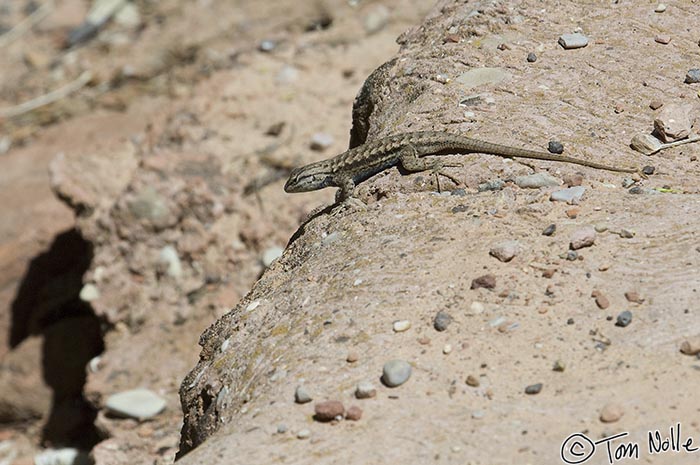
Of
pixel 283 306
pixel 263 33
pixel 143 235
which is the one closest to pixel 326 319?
pixel 283 306

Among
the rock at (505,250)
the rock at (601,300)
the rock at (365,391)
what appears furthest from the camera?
the rock at (505,250)

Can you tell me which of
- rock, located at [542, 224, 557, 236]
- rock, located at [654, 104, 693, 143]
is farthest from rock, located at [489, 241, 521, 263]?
rock, located at [654, 104, 693, 143]

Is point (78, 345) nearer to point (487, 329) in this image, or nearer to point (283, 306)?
point (283, 306)

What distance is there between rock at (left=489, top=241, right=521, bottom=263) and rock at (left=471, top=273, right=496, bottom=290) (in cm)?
13

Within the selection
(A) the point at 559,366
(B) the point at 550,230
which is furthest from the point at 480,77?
(A) the point at 559,366

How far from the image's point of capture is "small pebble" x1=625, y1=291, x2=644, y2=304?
11.7 feet

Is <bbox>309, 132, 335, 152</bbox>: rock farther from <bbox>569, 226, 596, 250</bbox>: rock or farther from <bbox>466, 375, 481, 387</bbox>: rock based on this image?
<bbox>466, 375, 481, 387</bbox>: rock

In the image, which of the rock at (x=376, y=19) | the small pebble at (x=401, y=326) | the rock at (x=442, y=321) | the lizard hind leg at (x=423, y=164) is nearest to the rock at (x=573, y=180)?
the lizard hind leg at (x=423, y=164)

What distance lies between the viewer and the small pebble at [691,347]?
332 centimetres

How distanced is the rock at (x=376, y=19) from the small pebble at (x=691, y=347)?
265 inches

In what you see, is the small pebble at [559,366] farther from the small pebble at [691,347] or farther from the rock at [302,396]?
the rock at [302,396]

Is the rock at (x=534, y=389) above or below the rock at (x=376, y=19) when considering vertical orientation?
above

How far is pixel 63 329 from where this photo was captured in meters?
8.51
